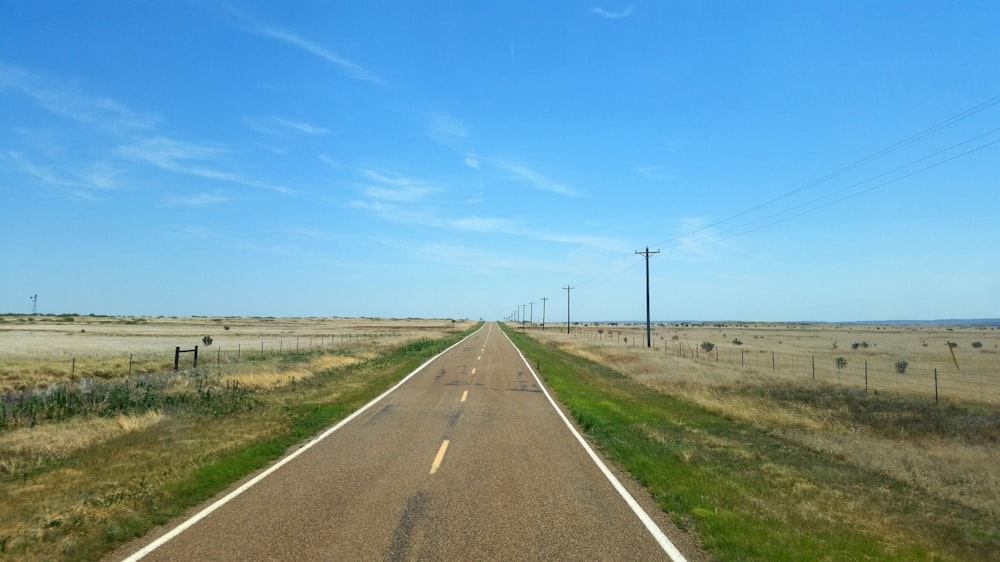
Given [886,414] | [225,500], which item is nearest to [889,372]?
[886,414]

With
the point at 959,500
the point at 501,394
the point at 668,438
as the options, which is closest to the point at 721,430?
the point at 668,438

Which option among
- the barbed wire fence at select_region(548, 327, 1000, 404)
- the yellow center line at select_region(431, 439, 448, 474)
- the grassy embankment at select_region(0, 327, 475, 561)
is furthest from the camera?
the barbed wire fence at select_region(548, 327, 1000, 404)

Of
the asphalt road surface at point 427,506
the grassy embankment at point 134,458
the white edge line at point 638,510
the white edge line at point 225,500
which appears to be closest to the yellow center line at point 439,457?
the asphalt road surface at point 427,506

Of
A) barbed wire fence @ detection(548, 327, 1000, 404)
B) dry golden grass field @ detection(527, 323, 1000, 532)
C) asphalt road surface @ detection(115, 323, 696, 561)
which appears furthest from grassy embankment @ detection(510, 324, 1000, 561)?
barbed wire fence @ detection(548, 327, 1000, 404)

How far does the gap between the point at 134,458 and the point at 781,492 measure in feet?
38.5

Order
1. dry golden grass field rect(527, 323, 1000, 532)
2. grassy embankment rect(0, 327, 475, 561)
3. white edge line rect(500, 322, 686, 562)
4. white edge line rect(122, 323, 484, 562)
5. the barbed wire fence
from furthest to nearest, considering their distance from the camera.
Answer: the barbed wire fence → dry golden grass field rect(527, 323, 1000, 532) → grassy embankment rect(0, 327, 475, 561) → white edge line rect(500, 322, 686, 562) → white edge line rect(122, 323, 484, 562)

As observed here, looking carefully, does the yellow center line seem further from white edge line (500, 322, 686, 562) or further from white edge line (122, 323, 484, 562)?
white edge line (500, 322, 686, 562)

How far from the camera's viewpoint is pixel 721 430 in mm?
16375

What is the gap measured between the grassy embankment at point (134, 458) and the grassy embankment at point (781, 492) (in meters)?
7.09

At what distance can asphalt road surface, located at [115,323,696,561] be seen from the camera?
20.7 ft

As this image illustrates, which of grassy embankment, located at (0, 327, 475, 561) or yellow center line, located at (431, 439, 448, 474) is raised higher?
yellow center line, located at (431, 439, 448, 474)

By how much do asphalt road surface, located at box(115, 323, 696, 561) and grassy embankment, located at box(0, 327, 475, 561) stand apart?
2.33 ft

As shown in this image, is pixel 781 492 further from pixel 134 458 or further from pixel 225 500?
pixel 134 458

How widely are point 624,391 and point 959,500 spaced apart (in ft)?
52.1
